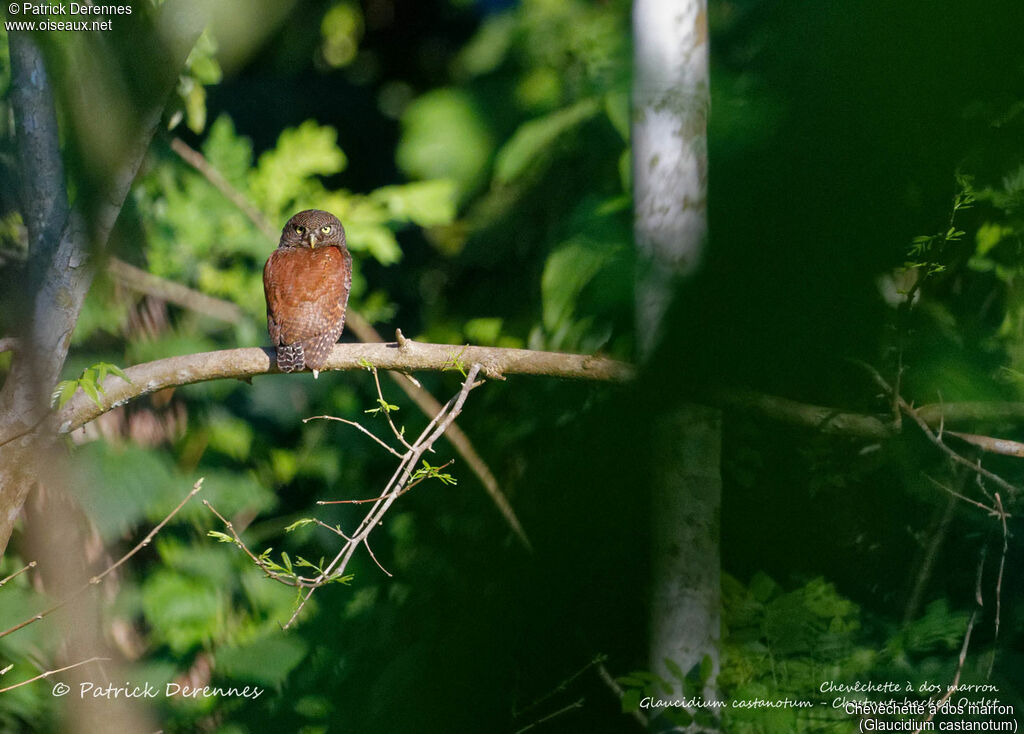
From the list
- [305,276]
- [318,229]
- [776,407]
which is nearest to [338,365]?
[305,276]

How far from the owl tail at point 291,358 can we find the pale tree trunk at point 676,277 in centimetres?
156

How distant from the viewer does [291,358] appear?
2.76 meters

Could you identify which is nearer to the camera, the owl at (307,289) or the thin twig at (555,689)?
the thin twig at (555,689)

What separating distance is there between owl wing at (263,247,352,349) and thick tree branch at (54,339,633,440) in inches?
10.2

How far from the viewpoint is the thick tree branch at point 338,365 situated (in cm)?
209

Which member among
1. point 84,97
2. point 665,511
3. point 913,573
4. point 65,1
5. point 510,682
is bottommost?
point 913,573

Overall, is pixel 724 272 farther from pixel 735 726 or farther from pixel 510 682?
pixel 735 726

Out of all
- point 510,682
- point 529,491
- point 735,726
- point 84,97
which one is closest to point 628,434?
point 529,491

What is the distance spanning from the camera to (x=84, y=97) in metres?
0.56

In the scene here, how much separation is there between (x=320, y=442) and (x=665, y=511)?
11.8ft

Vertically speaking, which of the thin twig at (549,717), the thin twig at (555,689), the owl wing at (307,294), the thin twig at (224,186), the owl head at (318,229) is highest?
the thin twig at (224,186)

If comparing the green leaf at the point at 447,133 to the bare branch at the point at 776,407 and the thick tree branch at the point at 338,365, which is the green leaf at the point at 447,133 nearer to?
the thick tree branch at the point at 338,365

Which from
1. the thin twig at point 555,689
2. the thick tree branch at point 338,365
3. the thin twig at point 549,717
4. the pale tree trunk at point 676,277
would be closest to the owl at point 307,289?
the thick tree branch at point 338,365

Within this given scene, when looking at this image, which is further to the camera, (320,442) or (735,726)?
(320,442)
